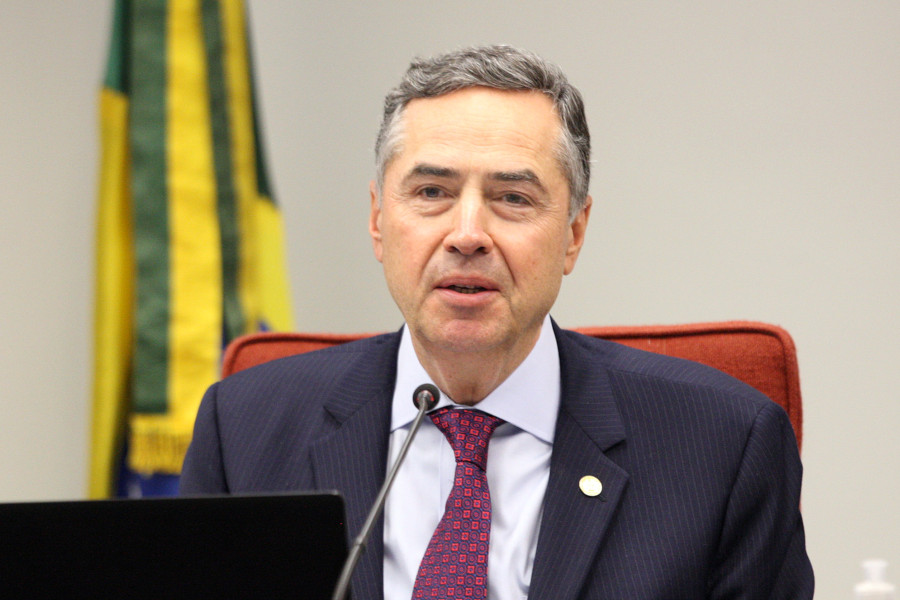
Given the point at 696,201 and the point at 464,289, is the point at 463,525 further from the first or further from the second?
the point at 696,201

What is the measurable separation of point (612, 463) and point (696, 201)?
4.19ft

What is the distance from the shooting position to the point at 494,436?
146 cm

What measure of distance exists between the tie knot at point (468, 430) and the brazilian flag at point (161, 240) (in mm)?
1141

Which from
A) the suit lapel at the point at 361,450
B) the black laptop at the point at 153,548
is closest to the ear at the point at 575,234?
the suit lapel at the point at 361,450

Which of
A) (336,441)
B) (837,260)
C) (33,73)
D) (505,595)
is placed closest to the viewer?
(505,595)

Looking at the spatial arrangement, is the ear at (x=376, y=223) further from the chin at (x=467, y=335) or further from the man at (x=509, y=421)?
the chin at (x=467, y=335)

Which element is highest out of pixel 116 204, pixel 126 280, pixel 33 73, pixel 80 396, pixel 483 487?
Answer: pixel 33 73

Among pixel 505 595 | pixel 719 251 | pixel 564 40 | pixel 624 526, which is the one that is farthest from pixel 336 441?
pixel 564 40

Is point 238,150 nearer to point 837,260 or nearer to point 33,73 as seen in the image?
point 33,73

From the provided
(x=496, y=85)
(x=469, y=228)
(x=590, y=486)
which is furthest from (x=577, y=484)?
(x=496, y=85)

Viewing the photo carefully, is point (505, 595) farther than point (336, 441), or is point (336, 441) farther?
point (336, 441)

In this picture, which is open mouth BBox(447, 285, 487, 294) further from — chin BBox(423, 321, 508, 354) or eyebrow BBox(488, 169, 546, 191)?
eyebrow BBox(488, 169, 546, 191)

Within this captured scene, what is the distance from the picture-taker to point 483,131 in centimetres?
144

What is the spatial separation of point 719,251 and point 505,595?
1.42 m
